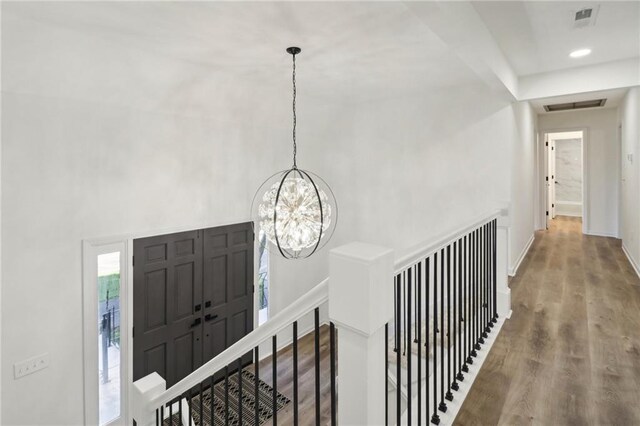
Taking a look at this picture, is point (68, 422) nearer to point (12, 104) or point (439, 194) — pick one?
point (12, 104)

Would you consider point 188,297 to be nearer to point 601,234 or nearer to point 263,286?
point 263,286

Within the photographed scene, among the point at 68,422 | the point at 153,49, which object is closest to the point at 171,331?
the point at 68,422

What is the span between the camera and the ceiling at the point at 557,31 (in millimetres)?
2627

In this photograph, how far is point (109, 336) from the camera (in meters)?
3.62

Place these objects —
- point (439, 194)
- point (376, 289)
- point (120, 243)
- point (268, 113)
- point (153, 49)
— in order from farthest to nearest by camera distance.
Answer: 1. point (439, 194)
2. point (268, 113)
3. point (120, 243)
4. point (153, 49)
5. point (376, 289)

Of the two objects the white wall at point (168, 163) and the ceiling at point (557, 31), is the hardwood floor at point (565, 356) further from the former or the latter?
the ceiling at point (557, 31)

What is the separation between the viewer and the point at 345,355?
966 mm

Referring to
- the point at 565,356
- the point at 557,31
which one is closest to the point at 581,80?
the point at 557,31

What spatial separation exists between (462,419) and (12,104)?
12.3 ft

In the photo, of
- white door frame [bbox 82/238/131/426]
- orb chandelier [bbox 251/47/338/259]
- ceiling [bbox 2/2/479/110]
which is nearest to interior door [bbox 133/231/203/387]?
white door frame [bbox 82/238/131/426]

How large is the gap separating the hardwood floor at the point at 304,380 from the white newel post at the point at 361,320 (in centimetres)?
258

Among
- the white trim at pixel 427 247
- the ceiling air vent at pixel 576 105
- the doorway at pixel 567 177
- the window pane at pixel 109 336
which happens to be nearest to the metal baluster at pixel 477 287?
the white trim at pixel 427 247

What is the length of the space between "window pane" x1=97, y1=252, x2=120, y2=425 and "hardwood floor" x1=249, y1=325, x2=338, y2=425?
1684mm

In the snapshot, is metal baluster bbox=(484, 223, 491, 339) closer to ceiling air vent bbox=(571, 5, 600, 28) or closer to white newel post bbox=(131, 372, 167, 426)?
ceiling air vent bbox=(571, 5, 600, 28)
